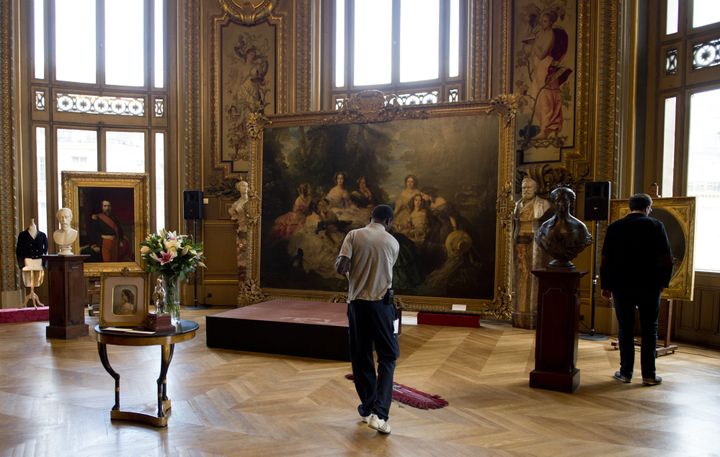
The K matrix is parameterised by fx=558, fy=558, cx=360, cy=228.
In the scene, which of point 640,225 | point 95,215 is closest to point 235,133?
point 95,215

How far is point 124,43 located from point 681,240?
10167mm

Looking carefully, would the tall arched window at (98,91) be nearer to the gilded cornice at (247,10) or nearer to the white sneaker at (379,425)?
the gilded cornice at (247,10)

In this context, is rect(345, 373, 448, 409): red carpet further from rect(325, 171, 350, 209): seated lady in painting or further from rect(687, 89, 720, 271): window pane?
rect(687, 89, 720, 271): window pane

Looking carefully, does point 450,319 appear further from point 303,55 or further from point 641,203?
point 303,55

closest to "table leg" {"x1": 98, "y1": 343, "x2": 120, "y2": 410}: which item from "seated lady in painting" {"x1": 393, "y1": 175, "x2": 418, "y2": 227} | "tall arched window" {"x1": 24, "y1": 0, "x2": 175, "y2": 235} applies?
"seated lady in painting" {"x1": 393, "y1": 175, "x2": 418, "y2": 227}

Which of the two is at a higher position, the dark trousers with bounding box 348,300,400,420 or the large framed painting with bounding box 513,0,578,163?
the large framed painting with bounding box 513,0,578,163

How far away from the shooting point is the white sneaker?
4059 millimetres

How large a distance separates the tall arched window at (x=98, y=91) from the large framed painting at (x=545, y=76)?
21.7 ft

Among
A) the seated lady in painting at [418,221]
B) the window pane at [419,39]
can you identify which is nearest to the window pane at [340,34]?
the window pane at [419,39]

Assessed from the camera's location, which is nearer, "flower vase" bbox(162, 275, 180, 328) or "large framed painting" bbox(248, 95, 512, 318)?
"flower vase" bbox(162, 275, 180, 328)

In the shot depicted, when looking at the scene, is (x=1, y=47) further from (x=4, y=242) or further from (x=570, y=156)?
(x=570, y=156)

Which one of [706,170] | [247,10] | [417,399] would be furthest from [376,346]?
[247,10]

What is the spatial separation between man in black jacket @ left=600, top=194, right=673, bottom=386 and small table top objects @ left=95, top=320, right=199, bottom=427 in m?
3.95

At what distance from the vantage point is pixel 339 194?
902 cm
